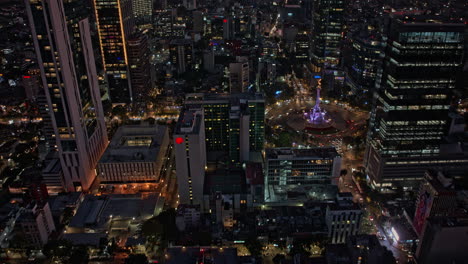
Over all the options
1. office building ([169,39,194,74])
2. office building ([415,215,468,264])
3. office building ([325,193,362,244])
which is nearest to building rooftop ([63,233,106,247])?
office building ([325,193,362,244])

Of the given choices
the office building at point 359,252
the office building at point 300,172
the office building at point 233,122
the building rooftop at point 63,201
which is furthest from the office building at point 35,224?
the office building at point 359,252

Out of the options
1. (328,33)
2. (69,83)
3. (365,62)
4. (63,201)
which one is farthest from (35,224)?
(328,33)

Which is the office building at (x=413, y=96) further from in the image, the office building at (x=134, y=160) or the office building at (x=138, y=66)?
the office building at (x=138, y=66)

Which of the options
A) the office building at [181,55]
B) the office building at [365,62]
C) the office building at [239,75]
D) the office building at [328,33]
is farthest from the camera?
the office building at [181,55]

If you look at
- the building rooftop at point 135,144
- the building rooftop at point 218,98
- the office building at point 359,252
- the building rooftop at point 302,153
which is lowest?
the office building at point 359,252

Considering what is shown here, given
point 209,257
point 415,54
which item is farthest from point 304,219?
point 415,54

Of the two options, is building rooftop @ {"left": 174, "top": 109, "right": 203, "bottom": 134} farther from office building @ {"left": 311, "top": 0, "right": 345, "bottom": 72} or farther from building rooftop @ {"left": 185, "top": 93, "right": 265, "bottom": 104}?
office building @ {"left": 311, "top": 0, "right": 345, "bottom": 72}
